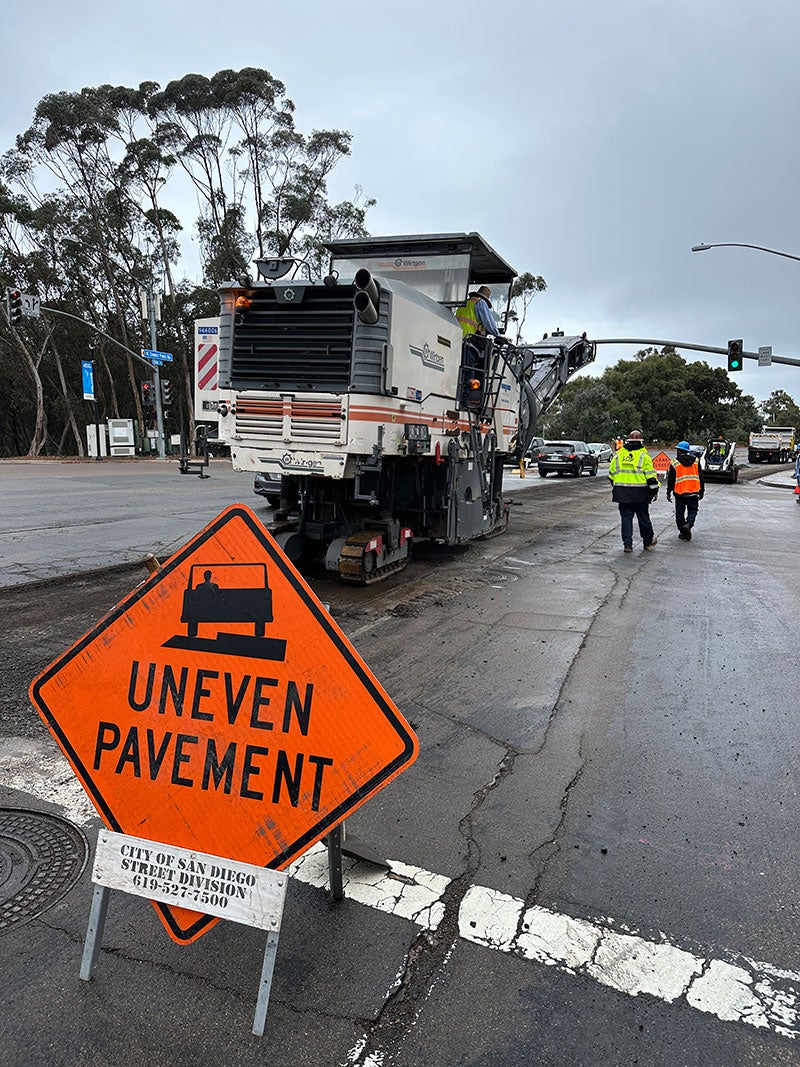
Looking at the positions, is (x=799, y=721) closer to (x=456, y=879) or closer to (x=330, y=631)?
(x=456, y=879)

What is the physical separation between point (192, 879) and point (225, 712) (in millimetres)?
523

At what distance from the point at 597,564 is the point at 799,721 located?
548 centimetres

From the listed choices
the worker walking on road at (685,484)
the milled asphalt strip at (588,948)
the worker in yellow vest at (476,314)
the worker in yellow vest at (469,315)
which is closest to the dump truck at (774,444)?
the worker walking on road at (685,484)

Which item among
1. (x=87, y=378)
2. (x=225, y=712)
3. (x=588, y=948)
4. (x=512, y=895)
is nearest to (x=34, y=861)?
(x=225, y=712)

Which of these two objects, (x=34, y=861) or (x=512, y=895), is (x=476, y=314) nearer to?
(x=512, y=895)

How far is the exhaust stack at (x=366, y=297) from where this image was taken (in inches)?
261

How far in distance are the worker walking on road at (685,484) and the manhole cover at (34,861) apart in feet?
35.9

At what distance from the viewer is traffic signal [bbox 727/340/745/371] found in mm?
30250

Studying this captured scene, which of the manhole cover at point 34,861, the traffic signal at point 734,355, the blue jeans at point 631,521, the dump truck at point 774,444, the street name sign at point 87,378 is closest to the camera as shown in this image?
the manhole cover at point 34,861

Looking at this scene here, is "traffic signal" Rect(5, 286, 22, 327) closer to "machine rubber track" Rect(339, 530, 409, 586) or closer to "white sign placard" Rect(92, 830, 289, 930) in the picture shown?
"machine rubber track" Rect(339, 530, 409, 586)

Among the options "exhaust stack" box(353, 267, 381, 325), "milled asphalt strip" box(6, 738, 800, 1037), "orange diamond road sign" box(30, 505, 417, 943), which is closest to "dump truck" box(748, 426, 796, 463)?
"exhaust stack" box(353, 267, 381, 325)

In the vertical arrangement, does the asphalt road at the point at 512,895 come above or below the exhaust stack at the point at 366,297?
below

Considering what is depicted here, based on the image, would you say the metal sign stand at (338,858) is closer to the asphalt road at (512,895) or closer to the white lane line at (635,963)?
the asphalt road at (512,895)

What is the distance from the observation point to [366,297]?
6773 mm
